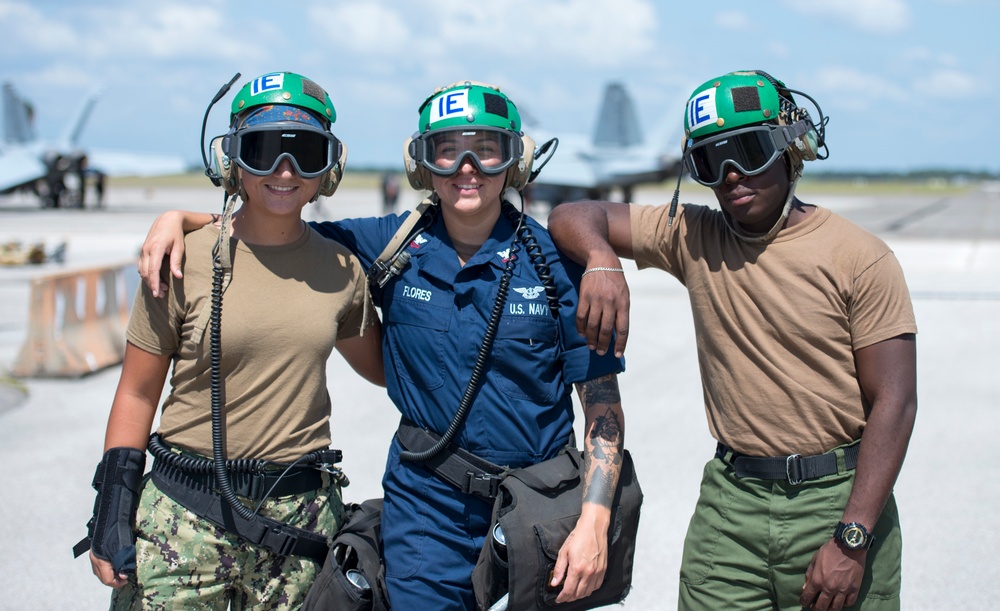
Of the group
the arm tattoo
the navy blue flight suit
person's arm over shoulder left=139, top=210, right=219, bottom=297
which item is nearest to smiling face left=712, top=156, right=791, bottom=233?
the navy blue flight suit

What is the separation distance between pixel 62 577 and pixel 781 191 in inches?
166

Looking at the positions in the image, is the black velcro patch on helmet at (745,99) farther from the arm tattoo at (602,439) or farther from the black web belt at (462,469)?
the black web belt at (462,469)

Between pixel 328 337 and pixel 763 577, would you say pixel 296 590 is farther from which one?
pixel 763 577

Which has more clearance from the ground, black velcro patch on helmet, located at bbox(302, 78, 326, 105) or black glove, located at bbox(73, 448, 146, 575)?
black velcro patch on helmet, located at bbox(302, 78, 326, 105)

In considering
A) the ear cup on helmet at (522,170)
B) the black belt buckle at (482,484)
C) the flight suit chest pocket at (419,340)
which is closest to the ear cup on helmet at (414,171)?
the ear cup on helmet at (522,170)

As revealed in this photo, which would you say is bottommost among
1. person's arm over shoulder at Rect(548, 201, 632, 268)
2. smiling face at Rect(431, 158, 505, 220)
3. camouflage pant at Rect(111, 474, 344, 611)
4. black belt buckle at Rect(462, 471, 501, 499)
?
camouflage pant at Rect(111, 474, 344, 611)

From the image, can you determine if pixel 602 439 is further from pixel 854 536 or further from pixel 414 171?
pixel 414 171

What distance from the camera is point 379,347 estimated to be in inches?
120

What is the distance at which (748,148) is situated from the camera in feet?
8.61

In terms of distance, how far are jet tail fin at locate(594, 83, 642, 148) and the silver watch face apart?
1868 inches

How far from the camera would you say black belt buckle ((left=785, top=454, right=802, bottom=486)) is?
102 inches

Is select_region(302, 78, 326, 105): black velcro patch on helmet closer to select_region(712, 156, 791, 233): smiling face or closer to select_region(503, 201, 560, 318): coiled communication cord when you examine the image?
select_region(503, 201, 560, 318): coiled communication cord

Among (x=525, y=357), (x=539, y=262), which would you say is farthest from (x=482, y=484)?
(x=539, y=262)

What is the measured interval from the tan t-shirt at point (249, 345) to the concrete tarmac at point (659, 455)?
244 cm
